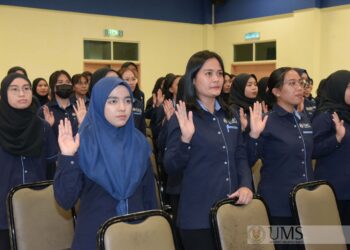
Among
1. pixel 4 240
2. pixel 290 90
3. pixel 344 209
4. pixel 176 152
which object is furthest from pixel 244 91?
pixel 4 240

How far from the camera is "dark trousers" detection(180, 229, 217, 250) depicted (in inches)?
95.4

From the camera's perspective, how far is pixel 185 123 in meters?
2.40

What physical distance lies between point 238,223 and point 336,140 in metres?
1.32

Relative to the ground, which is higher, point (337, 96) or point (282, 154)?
point (337, 96)

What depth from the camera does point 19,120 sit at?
10.1 feet

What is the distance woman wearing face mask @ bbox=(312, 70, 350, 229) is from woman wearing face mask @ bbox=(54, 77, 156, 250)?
1604mm

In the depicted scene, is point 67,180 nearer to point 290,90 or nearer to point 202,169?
point 202,169

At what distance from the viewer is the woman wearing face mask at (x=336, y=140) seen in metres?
3.22

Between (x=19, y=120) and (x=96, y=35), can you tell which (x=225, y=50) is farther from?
(x=19, y=120)

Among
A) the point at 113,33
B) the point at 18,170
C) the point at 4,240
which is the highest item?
the point at 113,33

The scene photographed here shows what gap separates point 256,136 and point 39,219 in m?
1.38

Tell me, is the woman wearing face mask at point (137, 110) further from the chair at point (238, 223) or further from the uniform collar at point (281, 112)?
the chair at point (238, 223)

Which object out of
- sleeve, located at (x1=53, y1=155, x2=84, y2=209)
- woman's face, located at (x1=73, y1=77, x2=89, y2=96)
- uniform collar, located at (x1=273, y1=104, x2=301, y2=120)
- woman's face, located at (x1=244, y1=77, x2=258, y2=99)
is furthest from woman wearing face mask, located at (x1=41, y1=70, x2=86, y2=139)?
sleeve, located at (x1=53, y1=155, x2=84, y2=209)

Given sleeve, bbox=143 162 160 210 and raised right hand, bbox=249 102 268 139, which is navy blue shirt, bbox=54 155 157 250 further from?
raised right hand, bbox=249 102 268 139
